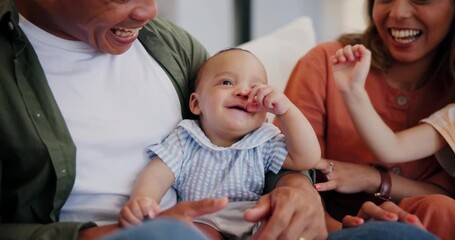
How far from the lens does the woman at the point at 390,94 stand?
1.62 meters

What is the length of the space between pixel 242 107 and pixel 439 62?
678 mm

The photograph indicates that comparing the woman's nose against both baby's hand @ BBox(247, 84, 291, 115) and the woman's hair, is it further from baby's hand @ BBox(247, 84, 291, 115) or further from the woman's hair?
baby's hand @ BBox(247, 84, 291, 115)

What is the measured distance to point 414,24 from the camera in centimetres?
165

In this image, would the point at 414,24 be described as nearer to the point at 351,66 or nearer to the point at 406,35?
the point at 406,35

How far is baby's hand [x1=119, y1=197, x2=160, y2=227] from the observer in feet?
3.75

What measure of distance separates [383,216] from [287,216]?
0.63ft

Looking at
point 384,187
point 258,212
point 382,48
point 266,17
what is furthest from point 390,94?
point 266,17

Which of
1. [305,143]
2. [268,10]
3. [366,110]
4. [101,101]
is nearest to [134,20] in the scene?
[101,101]

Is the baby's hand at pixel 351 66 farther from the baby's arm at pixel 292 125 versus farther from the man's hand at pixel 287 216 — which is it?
the man's hand at pixel 287 216

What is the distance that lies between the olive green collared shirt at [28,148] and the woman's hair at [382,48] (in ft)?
2.89

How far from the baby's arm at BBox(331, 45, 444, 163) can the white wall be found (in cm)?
129

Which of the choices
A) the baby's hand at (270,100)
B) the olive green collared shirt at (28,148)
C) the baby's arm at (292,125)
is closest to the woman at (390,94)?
the baby's arm at (292,125)

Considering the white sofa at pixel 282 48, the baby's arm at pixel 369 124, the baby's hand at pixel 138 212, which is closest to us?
the baby's hand at pixel 138 212

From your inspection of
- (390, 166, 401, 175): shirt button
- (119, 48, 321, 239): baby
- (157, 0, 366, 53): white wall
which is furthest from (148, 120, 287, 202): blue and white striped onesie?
(157, 0, 366, 53): white wall
